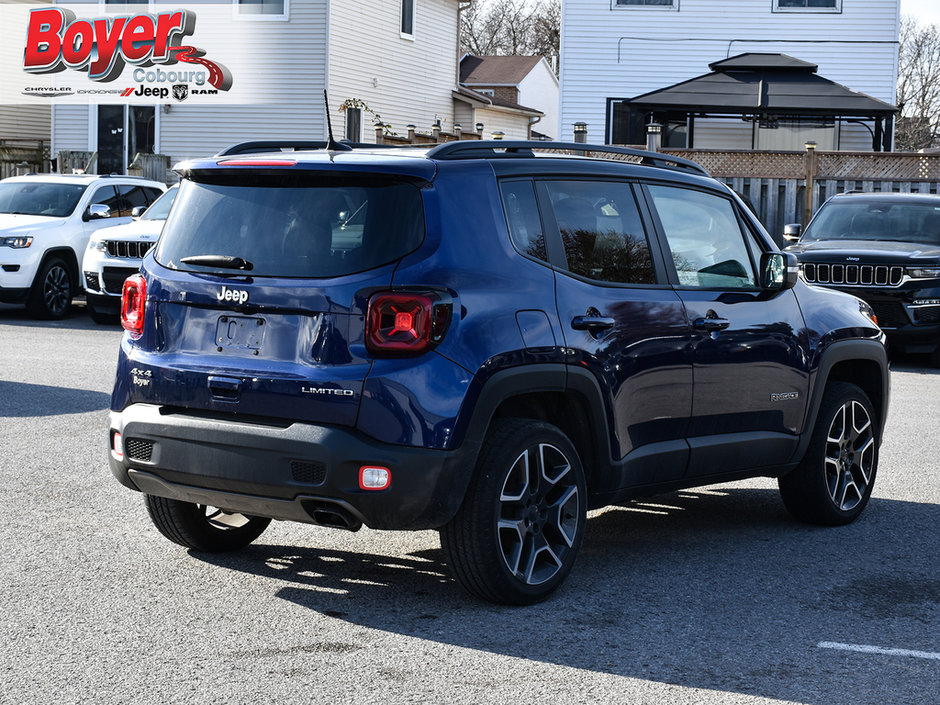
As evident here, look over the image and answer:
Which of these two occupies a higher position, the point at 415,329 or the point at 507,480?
the point at 415,329

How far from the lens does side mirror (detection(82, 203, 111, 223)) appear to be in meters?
18.5

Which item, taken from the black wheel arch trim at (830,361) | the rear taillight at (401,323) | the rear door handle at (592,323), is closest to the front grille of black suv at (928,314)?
the black wheel arch trim at (830,361)

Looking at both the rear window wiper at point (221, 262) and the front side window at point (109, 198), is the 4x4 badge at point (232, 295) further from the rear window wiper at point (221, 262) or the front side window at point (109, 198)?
the front side window at point (109, 198)

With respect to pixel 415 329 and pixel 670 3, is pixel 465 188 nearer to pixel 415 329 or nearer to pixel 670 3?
pixel 415 329

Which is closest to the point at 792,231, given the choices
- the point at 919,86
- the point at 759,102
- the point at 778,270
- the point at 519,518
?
the point at 778,270

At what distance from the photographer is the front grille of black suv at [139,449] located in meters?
5.53

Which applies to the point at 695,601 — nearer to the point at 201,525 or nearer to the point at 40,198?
the point at 201,525

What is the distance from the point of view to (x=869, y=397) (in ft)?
25.6

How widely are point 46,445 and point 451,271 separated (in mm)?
4822

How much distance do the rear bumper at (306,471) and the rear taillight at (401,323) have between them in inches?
14.1

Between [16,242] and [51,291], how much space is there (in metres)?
0.88

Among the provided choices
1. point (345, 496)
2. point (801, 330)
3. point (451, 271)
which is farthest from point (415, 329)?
point (801, 330)

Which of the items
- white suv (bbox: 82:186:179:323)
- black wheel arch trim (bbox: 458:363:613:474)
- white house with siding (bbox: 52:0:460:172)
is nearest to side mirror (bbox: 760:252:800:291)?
black wheel arch trim (bbox: 458:363:613:474)

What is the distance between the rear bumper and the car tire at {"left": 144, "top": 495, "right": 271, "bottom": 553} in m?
0.73
